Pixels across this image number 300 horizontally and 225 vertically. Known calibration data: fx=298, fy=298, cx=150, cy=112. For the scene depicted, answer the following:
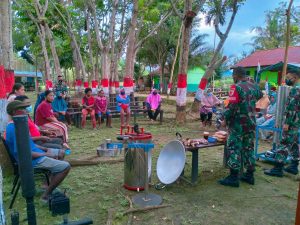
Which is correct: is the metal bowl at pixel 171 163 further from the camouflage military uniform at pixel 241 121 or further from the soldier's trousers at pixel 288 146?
the soldier's trousers at pixel 288 146

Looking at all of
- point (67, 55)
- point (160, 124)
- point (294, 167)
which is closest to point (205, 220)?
point (294, 167)

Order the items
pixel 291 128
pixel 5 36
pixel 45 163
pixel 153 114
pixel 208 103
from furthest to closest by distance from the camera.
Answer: pixel 153 114 < pixel 208 103 < pixel 5 36 < pixel 291 128 < pixel 45 163

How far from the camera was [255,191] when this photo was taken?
4.80 meters

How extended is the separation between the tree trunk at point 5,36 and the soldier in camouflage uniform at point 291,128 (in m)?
6.06

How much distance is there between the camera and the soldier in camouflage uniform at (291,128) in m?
5.28

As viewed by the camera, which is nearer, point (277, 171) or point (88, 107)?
point (277, 171)

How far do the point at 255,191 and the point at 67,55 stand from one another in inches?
1314

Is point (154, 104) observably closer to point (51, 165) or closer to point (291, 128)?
point (291, 128)

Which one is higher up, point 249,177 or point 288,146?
point 288,146

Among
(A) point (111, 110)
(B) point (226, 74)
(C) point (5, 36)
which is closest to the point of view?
(C) point (5, 36)

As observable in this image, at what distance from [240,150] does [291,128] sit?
1.29 metres

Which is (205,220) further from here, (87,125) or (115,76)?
(115,76)

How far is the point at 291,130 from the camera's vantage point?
17.8 ft

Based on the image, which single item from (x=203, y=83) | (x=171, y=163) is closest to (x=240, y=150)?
(x=171, y=163)
